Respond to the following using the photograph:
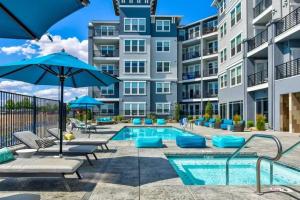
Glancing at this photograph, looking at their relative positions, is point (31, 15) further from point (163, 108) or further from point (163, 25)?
point (163, 25)

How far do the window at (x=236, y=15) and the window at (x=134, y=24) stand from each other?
1542cm

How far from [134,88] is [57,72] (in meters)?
34.8

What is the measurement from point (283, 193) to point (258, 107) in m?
23.1

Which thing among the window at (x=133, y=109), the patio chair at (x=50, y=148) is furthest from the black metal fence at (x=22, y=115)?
the window at (x=133, y=109)

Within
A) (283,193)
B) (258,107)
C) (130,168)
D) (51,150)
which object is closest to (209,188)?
(283,193)

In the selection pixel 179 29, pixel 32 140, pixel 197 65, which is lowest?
pixel 32 140

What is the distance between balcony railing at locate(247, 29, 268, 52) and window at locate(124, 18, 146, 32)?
19.8m

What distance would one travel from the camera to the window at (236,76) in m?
29.4

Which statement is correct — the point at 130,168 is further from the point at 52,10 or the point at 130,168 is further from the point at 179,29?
the point at 179,29

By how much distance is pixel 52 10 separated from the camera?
15.7 feet

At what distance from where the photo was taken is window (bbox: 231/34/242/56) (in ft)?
96.9

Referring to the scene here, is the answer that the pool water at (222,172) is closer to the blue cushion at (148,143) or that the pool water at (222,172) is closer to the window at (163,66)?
the blue cushion at (148,143)

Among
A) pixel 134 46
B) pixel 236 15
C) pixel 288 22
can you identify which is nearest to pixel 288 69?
pixel 288 22

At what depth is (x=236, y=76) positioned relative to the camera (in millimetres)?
30578
